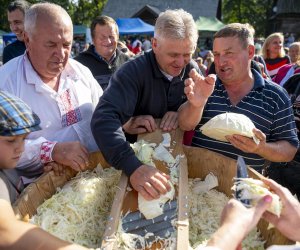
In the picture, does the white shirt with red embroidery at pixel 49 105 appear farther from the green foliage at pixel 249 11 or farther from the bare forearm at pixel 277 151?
the green foliage at pixel 249 11

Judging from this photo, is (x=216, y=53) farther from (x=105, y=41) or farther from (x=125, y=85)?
(x=105, y=41)

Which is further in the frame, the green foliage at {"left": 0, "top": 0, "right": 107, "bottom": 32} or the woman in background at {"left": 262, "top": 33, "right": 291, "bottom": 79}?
the green foliage at {"left": 0, "top": 0, "right": 107, "bottom": 32}

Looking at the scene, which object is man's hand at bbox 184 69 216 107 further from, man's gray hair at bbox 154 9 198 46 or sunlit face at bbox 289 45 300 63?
sunlit face at bbox 289 45 300 63

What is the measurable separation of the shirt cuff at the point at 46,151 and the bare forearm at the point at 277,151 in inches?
60.6

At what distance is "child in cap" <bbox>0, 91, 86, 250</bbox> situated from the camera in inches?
56.8

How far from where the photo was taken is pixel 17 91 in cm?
270

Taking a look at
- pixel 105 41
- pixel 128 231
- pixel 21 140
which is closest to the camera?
pixel 21 140

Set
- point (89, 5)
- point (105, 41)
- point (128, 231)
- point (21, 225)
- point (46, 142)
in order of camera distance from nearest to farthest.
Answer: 1. point (21, 225)
2. point (128, 231)
3. point (46, 142)
4. point (105, 41)
5. point (89, 5)

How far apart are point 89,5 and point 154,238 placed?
158ft

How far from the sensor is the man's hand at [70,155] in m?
2.57

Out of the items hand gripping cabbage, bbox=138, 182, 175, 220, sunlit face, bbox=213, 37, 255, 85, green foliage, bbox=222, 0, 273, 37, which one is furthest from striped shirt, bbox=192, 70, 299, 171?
green foliage, bbox=222, 0, 273, 37

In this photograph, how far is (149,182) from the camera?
2.33 meters

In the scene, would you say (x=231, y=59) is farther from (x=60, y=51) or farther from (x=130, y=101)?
(x=60, y=51)

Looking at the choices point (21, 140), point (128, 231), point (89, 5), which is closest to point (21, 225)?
point (21, 140)
